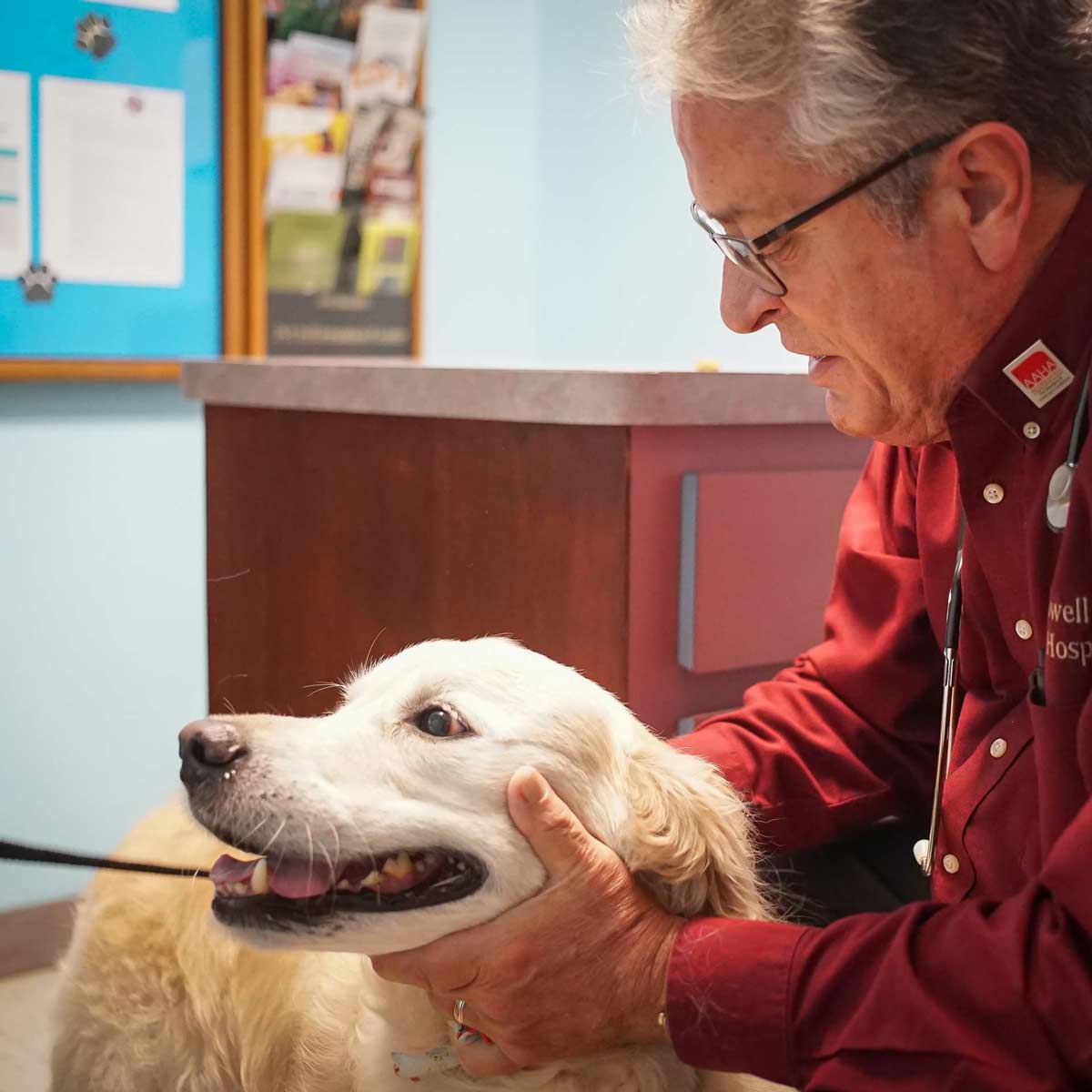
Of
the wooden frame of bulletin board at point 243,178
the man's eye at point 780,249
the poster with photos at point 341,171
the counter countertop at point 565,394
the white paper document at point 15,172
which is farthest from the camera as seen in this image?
the poster with photos at point 341,171

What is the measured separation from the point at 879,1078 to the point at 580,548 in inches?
25.4

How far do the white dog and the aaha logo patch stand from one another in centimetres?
39

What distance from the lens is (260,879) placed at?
3.07 feet

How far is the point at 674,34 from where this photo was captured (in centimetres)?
97

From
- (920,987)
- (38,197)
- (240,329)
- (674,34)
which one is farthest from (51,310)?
(920,987)

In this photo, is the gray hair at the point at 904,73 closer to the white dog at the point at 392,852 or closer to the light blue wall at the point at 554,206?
the white dog at the point at 392,852

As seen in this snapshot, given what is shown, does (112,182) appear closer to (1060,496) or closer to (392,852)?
(392,852)

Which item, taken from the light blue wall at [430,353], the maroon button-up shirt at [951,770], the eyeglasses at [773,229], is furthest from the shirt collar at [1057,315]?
the light blue wall at [430,353]

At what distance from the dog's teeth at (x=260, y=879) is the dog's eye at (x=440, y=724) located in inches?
6.0

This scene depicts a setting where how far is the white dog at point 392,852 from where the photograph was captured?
93 cm

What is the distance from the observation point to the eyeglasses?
912 mm

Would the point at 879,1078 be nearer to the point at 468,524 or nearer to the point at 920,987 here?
the point at 920,987

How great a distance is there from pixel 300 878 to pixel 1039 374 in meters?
Result: 0.63

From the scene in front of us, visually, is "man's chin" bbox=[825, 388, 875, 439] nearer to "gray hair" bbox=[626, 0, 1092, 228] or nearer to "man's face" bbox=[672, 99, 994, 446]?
"man's face" bbox=[672, 99, 994, 446]
